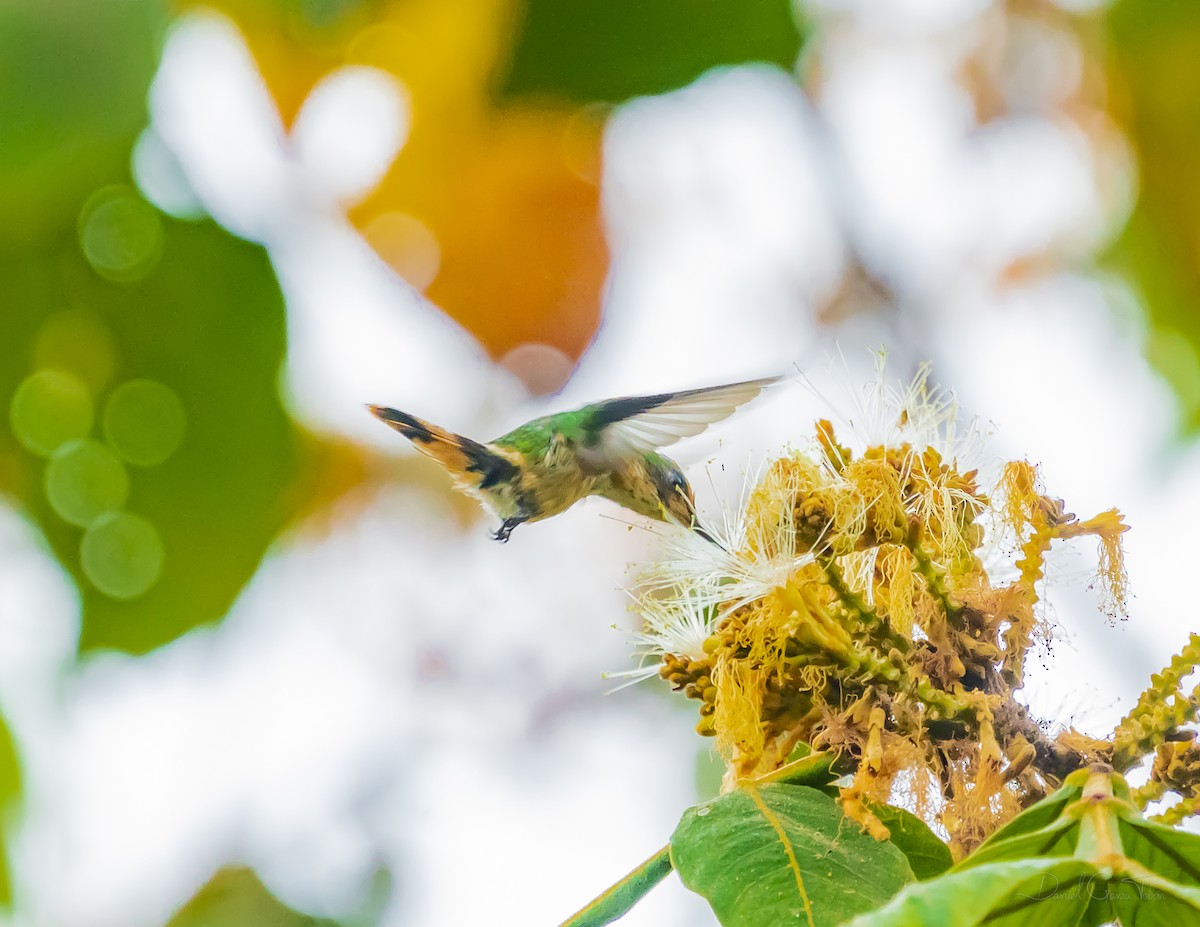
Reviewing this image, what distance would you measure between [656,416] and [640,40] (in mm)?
875

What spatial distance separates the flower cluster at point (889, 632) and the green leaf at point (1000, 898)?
0.59 feet

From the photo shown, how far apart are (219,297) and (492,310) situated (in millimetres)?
Answer: 1397

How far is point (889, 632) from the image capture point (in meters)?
1.33

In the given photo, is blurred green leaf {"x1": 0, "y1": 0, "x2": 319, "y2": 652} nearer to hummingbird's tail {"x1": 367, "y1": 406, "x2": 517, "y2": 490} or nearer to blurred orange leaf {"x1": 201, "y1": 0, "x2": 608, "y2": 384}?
hummingbird's tail {"x1": 367, "y1": 406, "x2": 517, "y2": 490}

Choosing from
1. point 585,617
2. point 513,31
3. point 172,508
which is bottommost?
point 585,617

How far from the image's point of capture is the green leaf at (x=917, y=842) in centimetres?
135

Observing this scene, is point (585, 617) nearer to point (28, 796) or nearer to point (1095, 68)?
point (28, 796)

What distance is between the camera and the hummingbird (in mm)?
2451

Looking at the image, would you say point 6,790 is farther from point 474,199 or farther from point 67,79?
point 474,199

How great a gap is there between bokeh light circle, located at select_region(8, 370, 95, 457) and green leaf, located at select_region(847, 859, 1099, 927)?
255cm

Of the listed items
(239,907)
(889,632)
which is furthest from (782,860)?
(239,907)

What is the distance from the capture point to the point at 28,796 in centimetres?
280

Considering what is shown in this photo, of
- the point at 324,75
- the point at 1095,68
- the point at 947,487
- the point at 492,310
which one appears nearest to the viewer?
the point at 947,487

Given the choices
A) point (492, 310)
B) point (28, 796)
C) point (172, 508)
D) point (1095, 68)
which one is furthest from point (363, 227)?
point (1095, 68)
